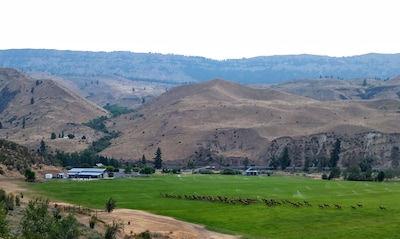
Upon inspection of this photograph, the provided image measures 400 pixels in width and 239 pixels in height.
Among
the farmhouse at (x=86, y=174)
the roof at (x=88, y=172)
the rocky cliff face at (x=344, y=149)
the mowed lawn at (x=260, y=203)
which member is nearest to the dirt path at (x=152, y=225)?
the mowed lawn at (x=260, y=203)

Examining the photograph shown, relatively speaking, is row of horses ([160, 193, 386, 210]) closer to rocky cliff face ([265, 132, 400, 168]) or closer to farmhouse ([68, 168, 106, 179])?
Answer: farmhouse ([68, 168, 106, 179])

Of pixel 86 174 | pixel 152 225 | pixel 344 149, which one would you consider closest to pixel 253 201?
pixel 152 225

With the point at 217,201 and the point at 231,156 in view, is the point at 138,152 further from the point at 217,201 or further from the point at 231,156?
the point at 217,201

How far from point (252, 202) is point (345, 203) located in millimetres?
13516

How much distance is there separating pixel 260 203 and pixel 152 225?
21.2 metres

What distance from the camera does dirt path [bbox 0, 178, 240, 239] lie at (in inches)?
2297

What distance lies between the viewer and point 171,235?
5803 centimetres

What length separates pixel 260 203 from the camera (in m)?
78.4

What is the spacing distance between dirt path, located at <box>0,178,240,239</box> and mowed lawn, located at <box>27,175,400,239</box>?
215 centimetres

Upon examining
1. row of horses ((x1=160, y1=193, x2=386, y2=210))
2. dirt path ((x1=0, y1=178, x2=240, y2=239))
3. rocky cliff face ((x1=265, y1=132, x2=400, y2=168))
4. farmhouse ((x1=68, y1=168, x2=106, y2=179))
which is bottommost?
dirt path ((x1=0, y1=178, x2=240, y2=239))

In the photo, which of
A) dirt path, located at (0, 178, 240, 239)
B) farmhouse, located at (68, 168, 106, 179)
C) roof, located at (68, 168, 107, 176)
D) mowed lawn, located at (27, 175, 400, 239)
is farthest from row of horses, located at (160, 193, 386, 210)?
roof, located at (68, 168, 107, 176)

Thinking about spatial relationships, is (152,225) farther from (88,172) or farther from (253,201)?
(88,172)

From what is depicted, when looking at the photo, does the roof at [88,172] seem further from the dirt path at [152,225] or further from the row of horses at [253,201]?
the dirt path at [152,225]

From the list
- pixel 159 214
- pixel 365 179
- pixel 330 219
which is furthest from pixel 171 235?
pixel 365 179
